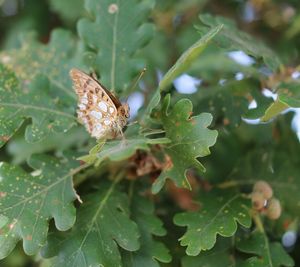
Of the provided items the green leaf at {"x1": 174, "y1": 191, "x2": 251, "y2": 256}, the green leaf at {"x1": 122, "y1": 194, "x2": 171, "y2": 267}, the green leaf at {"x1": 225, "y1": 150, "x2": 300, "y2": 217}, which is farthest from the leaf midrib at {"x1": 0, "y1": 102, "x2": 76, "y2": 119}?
the green leaf at {"x1": 225, "y1": 150, "x2": 300, "y2": 217}

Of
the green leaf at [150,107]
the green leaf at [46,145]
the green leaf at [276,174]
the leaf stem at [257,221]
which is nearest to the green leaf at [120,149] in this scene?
the green leaf at [150,107]

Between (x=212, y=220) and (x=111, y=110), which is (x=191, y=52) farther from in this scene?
(x=212, y=220)

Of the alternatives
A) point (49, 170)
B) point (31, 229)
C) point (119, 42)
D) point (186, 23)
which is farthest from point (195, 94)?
point (186, 23)

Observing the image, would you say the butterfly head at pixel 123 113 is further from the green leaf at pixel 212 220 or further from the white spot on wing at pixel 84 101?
the green leaf at pixel 212 220

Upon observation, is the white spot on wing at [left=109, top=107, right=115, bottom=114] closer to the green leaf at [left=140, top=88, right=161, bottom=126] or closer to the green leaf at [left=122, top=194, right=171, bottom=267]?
the green leaf at [left=140, top=88, right=161, bottom=126]

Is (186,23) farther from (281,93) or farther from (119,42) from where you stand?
(281,93)
